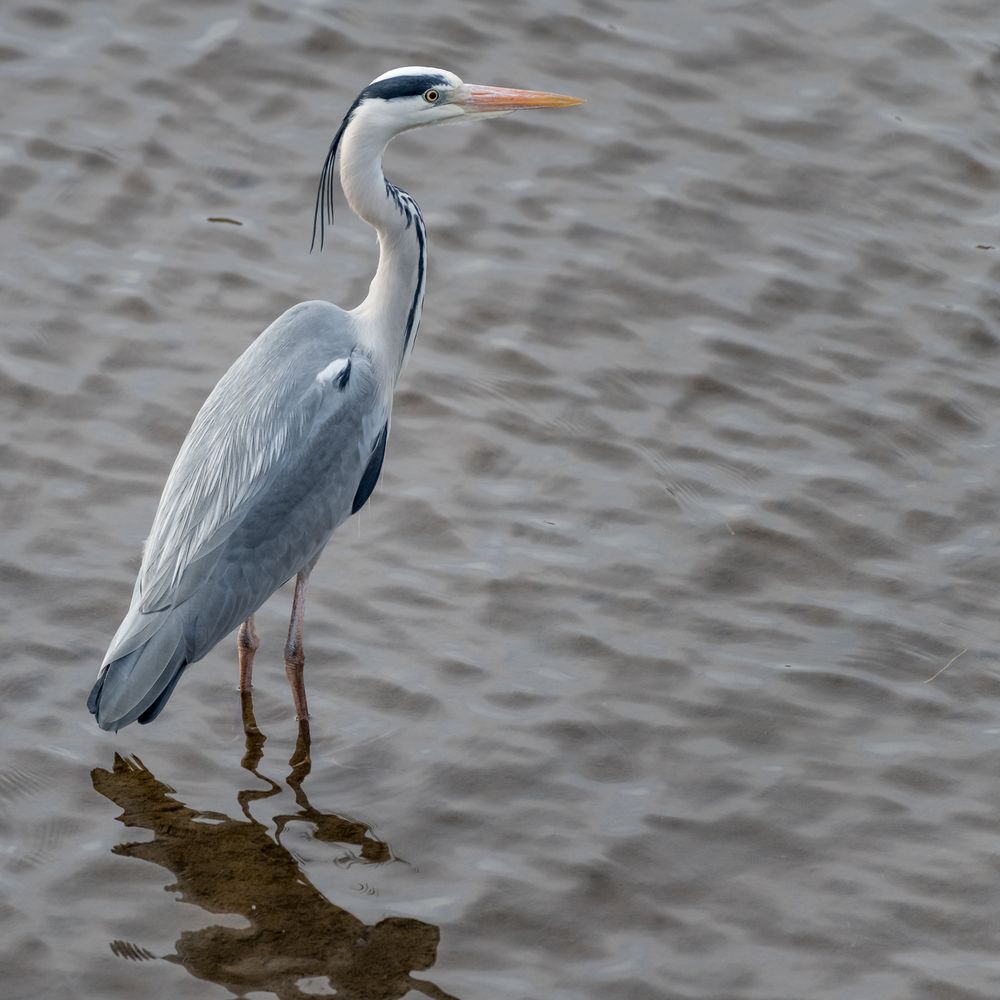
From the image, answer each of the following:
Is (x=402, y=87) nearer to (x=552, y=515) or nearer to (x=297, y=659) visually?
(x=552, y=515)

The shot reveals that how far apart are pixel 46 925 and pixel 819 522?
11.8 ft

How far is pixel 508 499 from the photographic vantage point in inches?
289

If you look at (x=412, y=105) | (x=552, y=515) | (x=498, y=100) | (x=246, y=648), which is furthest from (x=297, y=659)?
(x=498, y=100)

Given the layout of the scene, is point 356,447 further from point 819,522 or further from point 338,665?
point 819,522

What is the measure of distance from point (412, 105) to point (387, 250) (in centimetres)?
59

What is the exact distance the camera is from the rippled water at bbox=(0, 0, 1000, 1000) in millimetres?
5625

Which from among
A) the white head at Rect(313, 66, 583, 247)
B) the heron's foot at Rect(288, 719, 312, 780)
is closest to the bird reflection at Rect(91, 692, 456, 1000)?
the heron's foot at Rect(288, 719, 312, 780)

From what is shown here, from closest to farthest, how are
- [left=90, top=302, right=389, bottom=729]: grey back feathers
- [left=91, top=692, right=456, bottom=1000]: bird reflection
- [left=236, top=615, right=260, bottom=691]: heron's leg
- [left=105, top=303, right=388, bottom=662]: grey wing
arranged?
[left=91, top=692, right=456, bottom=1000]: bird reflection
[left=90, top=302, right=389, bottom=729]: grey back feathers
[left=105, top=303, right=388, bottom=662]: grey wing
[left=236, top=615, right=260, bottom=691]: heron's leg

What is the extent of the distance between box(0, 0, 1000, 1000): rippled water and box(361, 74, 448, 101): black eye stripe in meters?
1.76

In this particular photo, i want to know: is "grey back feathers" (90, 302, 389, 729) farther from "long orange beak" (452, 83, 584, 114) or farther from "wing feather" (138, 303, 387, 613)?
"long orange beak" (452, 83, 584, 114)

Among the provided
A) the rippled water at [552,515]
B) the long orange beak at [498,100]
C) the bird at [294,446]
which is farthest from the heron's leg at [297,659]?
the long orange beak at [498,100]

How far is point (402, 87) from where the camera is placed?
251 inches

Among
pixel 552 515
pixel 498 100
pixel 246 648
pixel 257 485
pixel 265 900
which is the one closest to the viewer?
pixel 265 900

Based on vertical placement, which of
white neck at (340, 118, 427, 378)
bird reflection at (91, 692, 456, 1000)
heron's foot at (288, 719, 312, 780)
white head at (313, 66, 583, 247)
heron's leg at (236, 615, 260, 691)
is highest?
white head at (313, 66, 583, 247)
